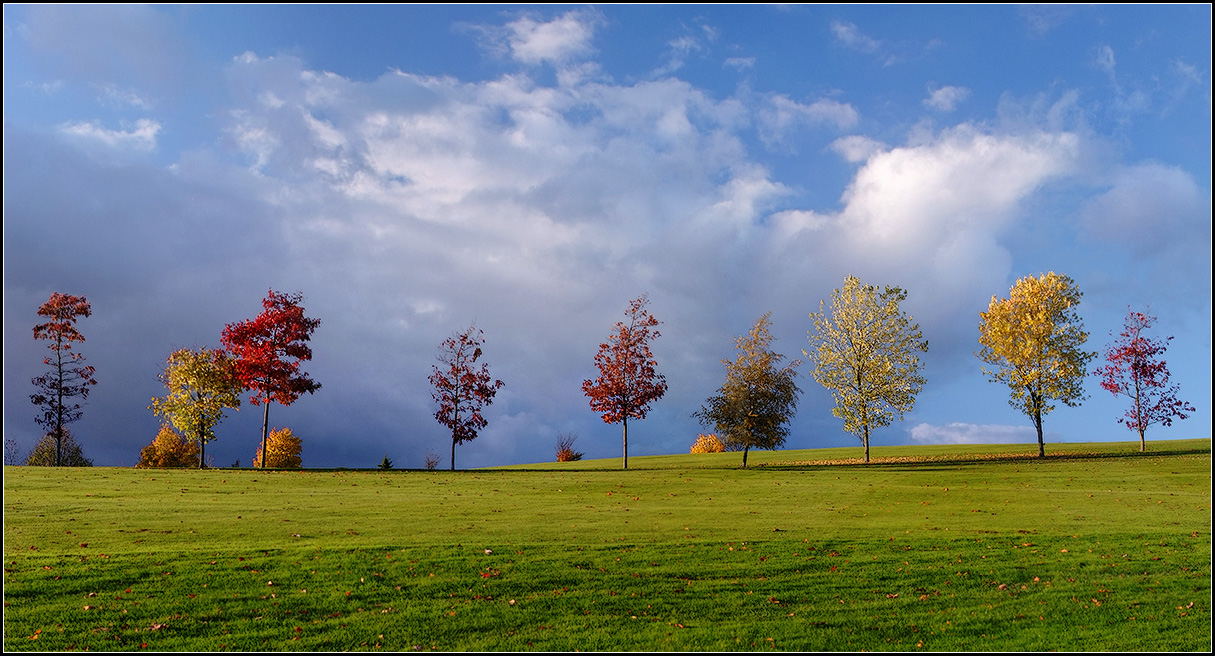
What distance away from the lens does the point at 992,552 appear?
18172mm

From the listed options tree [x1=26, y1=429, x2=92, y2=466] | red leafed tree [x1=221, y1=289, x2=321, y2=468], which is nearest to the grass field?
red leafed tree [x1=221, y1=289, x2=321, y2=468]

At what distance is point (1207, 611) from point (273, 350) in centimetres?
4538

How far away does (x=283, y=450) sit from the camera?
2053 inches

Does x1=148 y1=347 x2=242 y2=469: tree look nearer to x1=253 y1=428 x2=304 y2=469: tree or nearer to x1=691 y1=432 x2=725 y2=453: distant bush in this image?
x1=253 y1=428 x2=304 y2=469: tree

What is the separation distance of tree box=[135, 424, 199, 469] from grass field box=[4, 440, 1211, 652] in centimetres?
2621

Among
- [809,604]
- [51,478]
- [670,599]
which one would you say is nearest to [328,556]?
[670,599]

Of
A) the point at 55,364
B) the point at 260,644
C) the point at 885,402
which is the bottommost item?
the point at 260,644

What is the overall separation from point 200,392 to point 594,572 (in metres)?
40.6

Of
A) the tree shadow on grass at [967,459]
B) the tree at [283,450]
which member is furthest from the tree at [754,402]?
the tree at [283,450]

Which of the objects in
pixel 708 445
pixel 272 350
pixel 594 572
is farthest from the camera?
pixel 708 445

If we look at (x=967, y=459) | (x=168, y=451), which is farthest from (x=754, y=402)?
(x=168, y=451)

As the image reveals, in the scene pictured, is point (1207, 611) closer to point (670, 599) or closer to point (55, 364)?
point (670, 599)

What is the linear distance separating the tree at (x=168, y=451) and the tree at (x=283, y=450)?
5.53 metres

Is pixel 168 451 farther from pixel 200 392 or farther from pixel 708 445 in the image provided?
pixel 708 445
